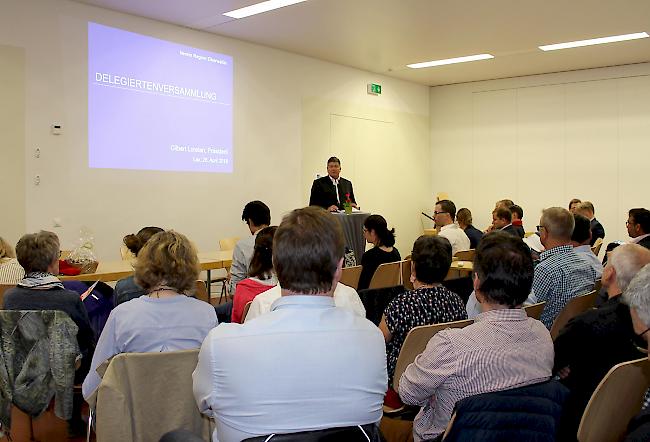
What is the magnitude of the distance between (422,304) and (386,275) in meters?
2.08

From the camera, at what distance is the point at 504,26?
745 centimetres

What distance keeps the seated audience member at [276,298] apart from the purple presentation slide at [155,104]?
4701 millimetres

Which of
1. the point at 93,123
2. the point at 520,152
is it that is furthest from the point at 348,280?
the point at 520,152

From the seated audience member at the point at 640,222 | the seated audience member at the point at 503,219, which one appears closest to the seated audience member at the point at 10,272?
the seated audience member at the point at 503,219

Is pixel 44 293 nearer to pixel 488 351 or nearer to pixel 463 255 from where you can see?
pixel 488 351

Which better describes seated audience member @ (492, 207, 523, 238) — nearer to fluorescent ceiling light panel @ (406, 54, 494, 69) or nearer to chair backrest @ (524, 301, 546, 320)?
fluorescent ceiling light panel @ (406, 54, 494, 69)

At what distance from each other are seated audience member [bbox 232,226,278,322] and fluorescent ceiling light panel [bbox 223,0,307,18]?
4.05 meters

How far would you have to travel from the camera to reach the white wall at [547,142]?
988 centimetres

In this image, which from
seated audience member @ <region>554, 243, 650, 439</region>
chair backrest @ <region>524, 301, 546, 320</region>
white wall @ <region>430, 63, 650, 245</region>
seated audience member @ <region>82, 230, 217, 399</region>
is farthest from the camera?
white wall @ <region>430, 63, 650, 245</region>

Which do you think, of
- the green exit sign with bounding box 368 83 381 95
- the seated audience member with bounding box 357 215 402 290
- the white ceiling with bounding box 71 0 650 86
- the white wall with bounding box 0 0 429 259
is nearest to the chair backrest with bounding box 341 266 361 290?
the seated audience member with bounding box 357 215 402 290

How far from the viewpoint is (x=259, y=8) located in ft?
22.3

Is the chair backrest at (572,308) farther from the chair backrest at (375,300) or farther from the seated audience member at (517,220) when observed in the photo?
the seated audience member at (517,220)

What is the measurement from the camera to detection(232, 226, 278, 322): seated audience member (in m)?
3.20

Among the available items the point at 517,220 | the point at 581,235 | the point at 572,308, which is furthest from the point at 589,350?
the point at 517,220
